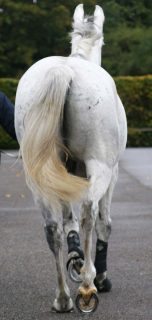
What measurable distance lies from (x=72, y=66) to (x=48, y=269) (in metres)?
2.37

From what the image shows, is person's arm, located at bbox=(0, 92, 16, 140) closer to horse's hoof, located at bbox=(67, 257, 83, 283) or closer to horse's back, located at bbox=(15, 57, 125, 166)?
horse's back, located at bbox=(15, 57, 125, 166)

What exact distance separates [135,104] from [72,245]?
29.0 metres

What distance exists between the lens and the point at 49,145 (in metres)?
6.78

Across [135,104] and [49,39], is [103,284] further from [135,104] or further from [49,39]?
[49,39]

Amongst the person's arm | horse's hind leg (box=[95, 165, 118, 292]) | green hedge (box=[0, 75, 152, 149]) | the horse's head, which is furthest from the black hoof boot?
green hedge (box=[0, 75, 152, 149])

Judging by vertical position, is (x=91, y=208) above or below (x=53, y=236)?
above

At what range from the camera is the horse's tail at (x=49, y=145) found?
21.9ft

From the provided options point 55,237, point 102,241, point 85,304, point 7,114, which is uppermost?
point 7,114

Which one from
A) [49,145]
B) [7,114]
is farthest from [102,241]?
[49,145]

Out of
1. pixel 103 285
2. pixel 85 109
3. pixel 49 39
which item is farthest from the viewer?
pixel 49 39

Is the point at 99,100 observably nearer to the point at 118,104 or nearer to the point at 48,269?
the point at 118,104

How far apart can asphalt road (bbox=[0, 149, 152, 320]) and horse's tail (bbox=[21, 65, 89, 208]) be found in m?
0.85

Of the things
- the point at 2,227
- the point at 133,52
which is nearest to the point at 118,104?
the point at 2,227

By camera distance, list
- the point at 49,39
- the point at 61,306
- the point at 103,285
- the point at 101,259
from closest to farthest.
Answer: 1. the point at 61,306
2. the point at 103,285
3. the point at 101,259
4. the point at 49,39
